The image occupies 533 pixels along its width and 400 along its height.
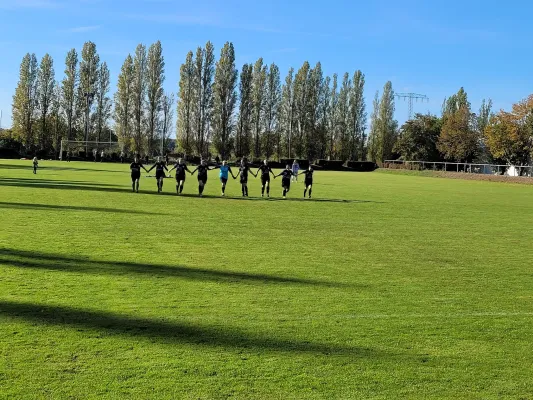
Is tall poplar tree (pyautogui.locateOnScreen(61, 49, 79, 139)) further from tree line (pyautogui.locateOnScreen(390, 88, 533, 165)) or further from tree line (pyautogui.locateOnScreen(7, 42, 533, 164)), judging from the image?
tree line (pyautogui.locateOnScreen(390, 88, 533, 165))

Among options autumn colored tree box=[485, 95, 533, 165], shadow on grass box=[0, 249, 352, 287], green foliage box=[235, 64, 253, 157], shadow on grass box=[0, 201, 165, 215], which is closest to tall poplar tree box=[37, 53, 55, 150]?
green foliage box=[235, 64, 253, 157]

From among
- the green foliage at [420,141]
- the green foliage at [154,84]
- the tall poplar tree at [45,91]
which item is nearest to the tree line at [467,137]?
the green foliage at [420,141]

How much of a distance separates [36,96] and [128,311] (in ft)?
325

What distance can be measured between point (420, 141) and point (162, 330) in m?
90.8

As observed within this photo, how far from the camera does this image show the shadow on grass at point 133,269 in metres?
8.97

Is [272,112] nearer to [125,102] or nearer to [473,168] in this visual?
[125,102]

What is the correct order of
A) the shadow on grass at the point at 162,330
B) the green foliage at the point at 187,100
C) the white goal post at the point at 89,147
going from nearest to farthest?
1. the shadow on grass at the point at 162,330
2. the white goal post at the point at 89,147
3. the green foliage at the point at 187,100

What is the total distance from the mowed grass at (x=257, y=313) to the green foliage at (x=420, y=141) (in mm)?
79596

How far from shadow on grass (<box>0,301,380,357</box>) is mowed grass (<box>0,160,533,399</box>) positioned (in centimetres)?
2

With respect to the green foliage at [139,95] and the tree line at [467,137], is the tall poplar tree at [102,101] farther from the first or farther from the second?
A: the tree line at [467,137]

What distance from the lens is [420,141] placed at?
303 feet

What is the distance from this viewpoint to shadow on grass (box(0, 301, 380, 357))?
588cm

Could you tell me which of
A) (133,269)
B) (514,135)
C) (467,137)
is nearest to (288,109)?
(467,137)

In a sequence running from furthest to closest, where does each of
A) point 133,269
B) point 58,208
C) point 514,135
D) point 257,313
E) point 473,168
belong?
point 473,168
point 514,135
point 58,208
point 133,269
point 257,313
